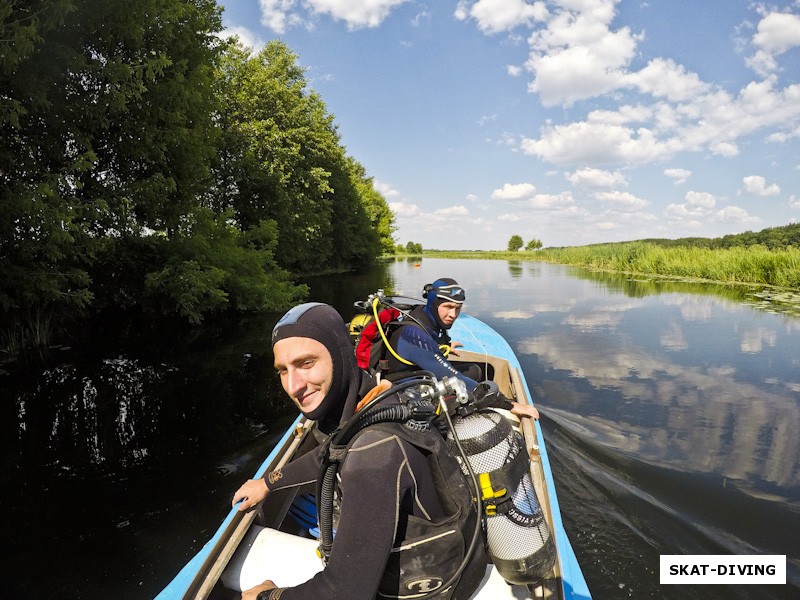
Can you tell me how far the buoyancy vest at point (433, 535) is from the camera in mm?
1521

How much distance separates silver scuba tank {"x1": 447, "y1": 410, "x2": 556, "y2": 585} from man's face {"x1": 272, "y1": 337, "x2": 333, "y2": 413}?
0.60m

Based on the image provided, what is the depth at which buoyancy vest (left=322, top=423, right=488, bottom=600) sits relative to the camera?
152cm

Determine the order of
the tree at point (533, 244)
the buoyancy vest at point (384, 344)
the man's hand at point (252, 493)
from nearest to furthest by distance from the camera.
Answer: the man's hand at point (252, 493) → the buoyancy vest at point (384, 344) → the tree at point (533, 244)

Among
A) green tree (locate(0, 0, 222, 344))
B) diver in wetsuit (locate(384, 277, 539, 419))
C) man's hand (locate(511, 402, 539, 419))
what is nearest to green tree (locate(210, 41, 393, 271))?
green tree (locate(0, 0, 222, 344))

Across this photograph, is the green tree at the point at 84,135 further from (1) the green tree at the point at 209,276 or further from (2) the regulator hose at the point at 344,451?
(2) the regulator hose at the point at 344,451

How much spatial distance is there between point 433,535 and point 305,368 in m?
0.79

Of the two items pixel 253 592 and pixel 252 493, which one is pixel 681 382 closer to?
pixel 252 493

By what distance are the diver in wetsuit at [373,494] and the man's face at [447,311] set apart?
302 centimetres

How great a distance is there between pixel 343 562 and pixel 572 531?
3.78m

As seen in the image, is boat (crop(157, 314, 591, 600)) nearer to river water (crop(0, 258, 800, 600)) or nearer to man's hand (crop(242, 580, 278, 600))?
man's hand (crop(242, 580, 278, 600))

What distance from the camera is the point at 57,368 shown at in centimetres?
948

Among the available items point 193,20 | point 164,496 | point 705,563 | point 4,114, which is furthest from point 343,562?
point 193,20

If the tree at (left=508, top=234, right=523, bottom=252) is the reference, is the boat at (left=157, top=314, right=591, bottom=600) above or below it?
below

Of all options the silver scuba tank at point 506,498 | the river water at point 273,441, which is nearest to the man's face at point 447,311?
the river water at point 273,441
